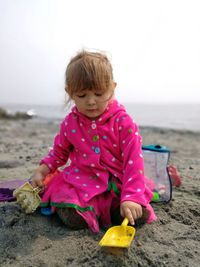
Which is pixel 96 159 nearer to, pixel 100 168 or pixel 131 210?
pixel 100 168

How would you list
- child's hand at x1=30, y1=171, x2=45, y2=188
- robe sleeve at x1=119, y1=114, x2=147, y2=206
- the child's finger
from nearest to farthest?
the child's finger, robe sleeve at x1=119, y1=114, x2=147, y2=206, child's hand at x1=30, y1=171, x2=45, y2=188

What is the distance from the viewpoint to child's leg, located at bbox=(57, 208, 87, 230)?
83.1 inches

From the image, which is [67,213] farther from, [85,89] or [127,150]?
[85,89]

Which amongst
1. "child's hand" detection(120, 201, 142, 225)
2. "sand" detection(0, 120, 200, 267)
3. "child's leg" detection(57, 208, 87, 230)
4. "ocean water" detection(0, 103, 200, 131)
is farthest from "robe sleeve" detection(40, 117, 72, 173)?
"child's hand" detection(120, 201, 142, 225)

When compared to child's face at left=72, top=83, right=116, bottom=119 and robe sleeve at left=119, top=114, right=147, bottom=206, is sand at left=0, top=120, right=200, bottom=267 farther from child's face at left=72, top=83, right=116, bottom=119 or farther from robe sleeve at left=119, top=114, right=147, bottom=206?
child's face at left=72, top=83, right=116, bottom=119

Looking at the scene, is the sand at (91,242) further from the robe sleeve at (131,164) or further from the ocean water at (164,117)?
the ocean water at (164,117)

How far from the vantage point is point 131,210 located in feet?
6.49

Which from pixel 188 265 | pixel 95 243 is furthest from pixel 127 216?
pixel 188 265

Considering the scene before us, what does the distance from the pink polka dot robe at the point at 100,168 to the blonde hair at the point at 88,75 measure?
22 centimetres

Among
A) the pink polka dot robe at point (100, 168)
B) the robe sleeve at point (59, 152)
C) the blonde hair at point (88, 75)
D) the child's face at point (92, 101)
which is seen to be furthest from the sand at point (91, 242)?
the blonde hair at point (88, 75)

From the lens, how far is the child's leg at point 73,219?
2.11 m

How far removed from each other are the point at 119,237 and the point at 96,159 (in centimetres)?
58

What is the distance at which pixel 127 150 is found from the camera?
2.23 metres

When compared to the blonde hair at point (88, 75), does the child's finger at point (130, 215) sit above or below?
below
